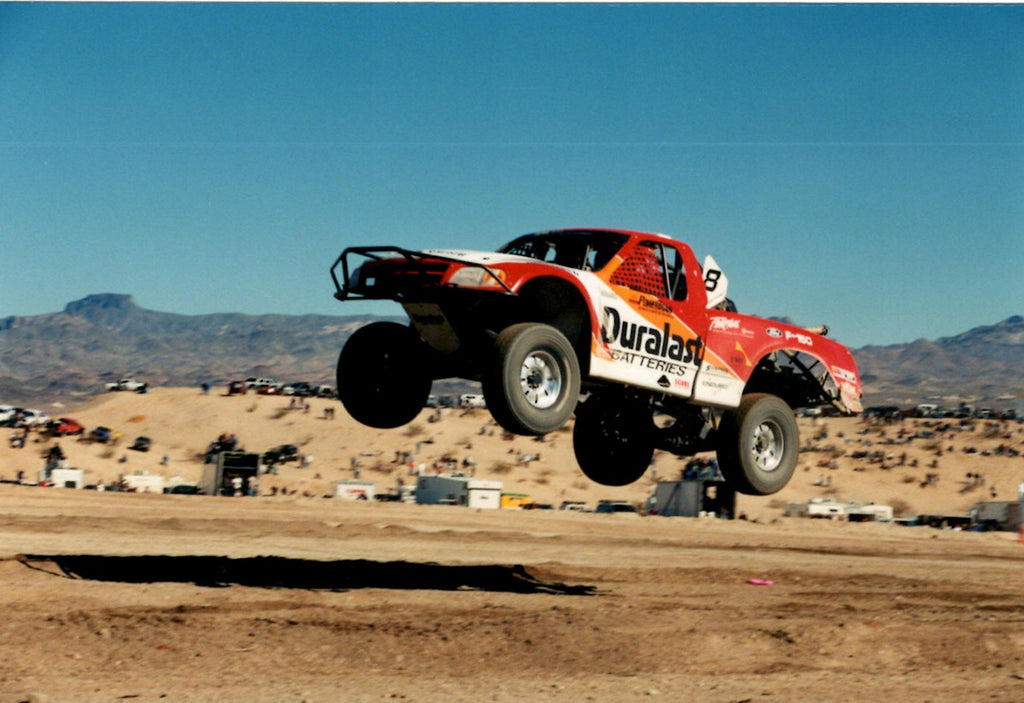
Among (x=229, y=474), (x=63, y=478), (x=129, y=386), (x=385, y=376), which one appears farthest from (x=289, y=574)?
(x=129, y=386)

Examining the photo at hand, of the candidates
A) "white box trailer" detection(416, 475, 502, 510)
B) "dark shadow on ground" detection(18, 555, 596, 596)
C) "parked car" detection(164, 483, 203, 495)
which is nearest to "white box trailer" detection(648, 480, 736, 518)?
"white box trailer" detection(416, 475, 502, 510)

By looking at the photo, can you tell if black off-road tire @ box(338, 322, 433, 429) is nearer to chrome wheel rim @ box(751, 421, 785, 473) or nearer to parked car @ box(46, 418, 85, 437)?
chrome wheel rim @ box(751, 421, 785, 473)

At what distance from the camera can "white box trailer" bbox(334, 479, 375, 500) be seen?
38.6m

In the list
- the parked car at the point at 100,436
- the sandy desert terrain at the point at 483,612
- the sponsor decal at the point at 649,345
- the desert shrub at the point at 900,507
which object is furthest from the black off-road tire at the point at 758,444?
the parked car at the point at 100,436

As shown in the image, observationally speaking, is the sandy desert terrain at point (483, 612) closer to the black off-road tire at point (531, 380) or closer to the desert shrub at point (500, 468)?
the black off-road tire at point (531, 380)

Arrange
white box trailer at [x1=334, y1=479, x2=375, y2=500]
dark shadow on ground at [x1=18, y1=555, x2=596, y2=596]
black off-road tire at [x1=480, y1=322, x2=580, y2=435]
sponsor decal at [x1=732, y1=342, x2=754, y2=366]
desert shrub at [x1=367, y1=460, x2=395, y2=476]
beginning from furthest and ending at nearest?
desert shrub at [x1=367, y1=460, x2=395, y2=476] → white box trailer at [x1=334, y1=479, x2=375, y2=500] → dark shadow on ground at [x1=18, y1=555, x2=596, y2=596] → sponsor decal at [x1=732, y1=342, x2=754, y2=366] → black off-road tire at [x1=480, y1=322, x2=580, y2=435]

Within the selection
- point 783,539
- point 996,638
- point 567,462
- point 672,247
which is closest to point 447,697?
point 672,247

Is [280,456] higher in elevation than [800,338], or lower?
lower

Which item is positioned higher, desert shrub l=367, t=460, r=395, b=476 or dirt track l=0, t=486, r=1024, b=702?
desert shrub l=367, t=460, r=395, b=476

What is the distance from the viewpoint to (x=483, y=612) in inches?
444

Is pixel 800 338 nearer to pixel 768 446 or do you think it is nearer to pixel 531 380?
pixel 768 446

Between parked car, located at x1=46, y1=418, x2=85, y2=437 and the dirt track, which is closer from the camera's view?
the dirt track

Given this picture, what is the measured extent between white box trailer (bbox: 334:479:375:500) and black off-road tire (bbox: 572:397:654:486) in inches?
1016

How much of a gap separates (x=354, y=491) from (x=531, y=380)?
97.8 ft
